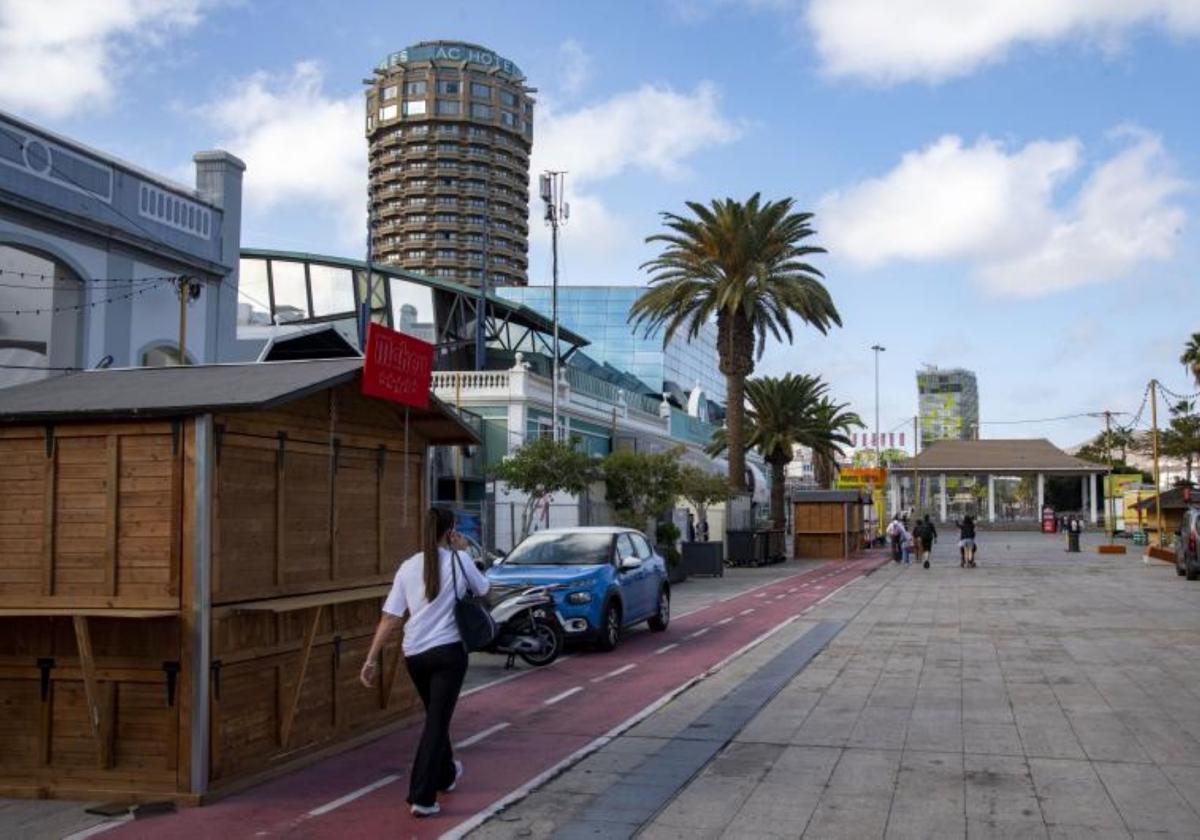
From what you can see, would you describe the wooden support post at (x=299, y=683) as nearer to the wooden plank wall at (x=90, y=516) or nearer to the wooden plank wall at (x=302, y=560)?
the wooden plank wall at (x=302, y=560)

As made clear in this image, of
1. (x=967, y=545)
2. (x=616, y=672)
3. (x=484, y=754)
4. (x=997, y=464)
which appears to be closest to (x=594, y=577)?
(x=616, y=672)

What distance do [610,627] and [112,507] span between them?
9073 mm

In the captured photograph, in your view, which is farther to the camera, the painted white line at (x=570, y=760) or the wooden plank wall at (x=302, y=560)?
the wooden plank wall at (x=302, y=560)

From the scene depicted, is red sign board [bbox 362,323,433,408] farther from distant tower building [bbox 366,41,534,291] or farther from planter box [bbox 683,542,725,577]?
distant tower building [bbox 366,41,534,291]

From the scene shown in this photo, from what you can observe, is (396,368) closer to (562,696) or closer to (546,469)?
(562,696)

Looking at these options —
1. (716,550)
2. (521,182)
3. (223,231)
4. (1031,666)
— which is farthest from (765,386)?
(521,182)

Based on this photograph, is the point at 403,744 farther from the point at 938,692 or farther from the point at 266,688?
the point at 938,692

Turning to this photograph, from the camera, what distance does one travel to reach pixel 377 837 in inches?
257

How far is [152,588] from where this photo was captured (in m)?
7.19

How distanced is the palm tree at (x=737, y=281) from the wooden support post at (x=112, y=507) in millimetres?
33083

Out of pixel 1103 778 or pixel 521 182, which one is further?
pixel 521 182

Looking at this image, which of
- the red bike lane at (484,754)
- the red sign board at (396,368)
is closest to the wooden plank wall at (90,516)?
the red bike lane at (484,754)

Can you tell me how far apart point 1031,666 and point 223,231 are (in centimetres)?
1615

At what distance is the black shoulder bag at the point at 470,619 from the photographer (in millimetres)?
7047
